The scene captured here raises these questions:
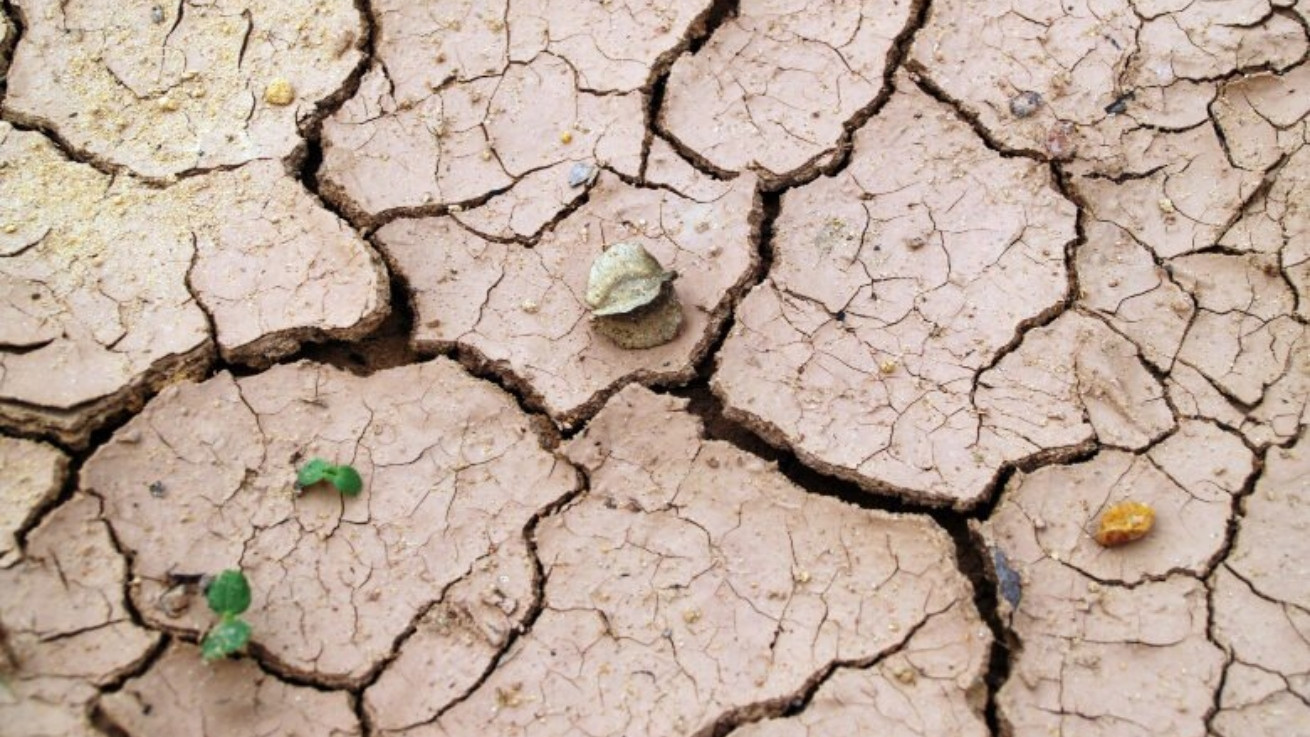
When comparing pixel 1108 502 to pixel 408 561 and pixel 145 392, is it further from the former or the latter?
pixel 145 392

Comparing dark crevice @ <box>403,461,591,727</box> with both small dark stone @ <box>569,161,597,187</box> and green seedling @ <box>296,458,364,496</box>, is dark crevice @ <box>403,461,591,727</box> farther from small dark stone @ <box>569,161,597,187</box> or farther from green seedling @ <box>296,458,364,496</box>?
small dark stone @ <box>569,161,597,187</box>

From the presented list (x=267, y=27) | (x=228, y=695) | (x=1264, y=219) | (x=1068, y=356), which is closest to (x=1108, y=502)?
A: (x=1068, y=356)

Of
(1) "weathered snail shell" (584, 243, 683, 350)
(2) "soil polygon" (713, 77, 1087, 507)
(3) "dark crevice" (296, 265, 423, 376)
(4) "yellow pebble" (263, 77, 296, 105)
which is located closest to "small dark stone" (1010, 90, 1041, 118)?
(2) "soil polygon" (713, 77, 1087, 507)

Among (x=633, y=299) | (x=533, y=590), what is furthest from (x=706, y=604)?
(x=633, y=299)

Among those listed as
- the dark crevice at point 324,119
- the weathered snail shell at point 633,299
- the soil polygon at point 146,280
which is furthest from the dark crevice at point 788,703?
the dark crevice at point 324,119

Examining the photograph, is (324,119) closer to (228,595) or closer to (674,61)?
(674,61)

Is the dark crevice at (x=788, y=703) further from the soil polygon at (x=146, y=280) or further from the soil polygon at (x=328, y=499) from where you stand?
the soil polygon at (x=146, y=280)
